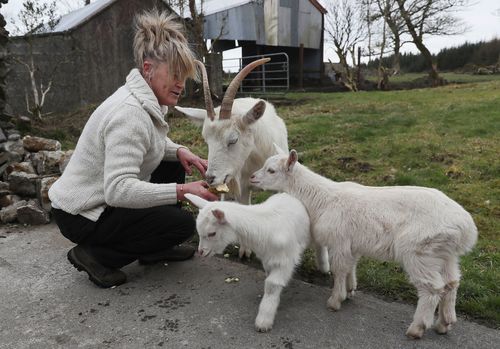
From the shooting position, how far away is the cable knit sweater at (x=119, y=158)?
2.87 metres

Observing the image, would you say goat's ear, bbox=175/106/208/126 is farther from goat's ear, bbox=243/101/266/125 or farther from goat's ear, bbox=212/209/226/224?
goat's ear, bbox=212/209/226/224

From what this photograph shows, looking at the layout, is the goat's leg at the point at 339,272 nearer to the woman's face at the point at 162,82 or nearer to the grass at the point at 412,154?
the grass at the point at 412,154

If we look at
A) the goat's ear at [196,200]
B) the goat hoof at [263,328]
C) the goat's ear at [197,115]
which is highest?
the goat's ear at [197,115]

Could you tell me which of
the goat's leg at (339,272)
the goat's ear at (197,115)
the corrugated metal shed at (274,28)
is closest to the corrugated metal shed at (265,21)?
the corrugated metal shed at (274,28)

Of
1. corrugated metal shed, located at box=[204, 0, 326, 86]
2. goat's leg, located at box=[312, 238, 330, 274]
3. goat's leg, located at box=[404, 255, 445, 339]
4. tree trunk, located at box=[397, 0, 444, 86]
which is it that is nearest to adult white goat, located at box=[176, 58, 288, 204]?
goat's leg, located at box=[312, 238, 330, 274]

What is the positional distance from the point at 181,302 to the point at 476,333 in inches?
72.5

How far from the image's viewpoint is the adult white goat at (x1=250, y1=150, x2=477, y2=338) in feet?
7.97

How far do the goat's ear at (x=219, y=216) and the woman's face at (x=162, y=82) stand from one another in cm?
108

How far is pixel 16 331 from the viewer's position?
9.02 feet

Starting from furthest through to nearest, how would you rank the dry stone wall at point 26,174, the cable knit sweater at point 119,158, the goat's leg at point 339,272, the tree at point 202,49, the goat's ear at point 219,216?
the tree at point 202,49, the dry stone wall at point 26,174, the cable knit sweater at point 119,158, the goat's leg at point 339,272, the goat's ear at point 219,216

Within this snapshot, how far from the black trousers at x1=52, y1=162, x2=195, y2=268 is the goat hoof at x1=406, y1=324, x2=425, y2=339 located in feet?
5.60

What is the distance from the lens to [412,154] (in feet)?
21.2

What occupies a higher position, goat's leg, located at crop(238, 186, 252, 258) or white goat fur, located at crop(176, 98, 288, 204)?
white goat fur, located at crop(176, 98, 288, 204)

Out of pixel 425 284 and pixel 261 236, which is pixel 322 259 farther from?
pixel 425 284
